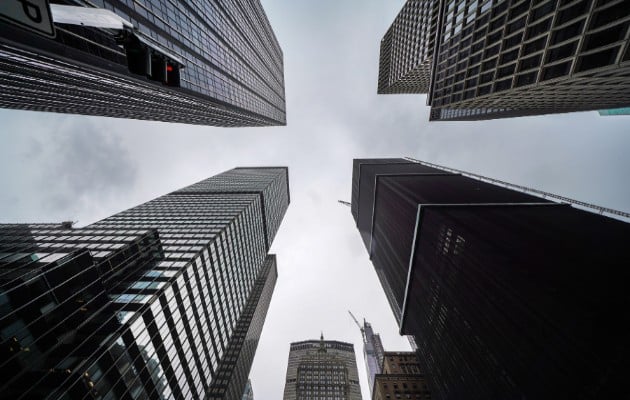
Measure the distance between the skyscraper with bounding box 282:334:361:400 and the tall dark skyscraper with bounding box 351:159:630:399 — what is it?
2847 inches

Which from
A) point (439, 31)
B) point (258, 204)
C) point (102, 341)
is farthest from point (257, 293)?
point (439, 31)

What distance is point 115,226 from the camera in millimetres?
53375

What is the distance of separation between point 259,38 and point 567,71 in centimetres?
10416

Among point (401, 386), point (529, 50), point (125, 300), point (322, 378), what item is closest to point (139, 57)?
point (125, 300)

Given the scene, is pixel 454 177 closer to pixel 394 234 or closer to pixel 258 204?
pixel 394 234

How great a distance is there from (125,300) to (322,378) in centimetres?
13451

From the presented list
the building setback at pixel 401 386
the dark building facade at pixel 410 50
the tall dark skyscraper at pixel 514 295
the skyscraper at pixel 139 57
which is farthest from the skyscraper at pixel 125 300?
the dark building facade at pixel 410 50

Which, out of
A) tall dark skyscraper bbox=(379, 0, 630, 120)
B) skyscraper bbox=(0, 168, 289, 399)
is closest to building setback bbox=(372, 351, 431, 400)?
skyscraper bbox=(0, 168, 289, 399)

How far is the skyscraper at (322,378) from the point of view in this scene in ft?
424

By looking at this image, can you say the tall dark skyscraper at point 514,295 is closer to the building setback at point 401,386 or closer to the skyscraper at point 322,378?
the building setback at point 401,386

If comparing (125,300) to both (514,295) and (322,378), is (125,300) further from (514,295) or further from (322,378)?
(322,378)

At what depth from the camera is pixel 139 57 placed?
6836mm

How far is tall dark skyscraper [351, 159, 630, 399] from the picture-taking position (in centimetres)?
2930

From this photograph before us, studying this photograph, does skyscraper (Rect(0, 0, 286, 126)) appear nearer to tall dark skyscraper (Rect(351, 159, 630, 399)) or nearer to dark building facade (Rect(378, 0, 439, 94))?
tall dark skyscraper (Rect(351, 159, 630, 399))
